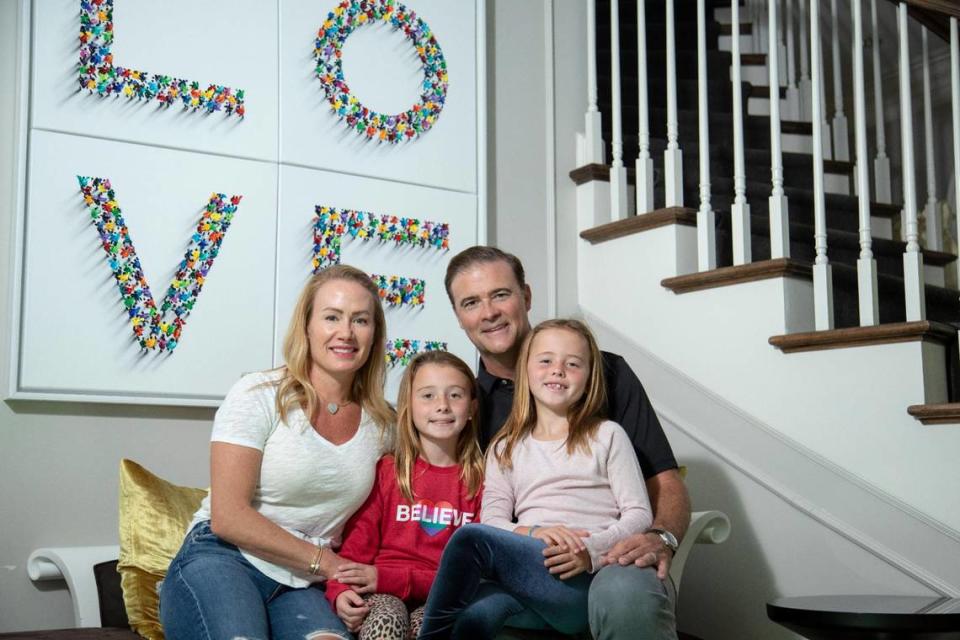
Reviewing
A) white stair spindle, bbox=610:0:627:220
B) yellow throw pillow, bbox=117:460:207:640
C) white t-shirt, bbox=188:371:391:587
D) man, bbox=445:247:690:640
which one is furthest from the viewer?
white stair spindle, bbox=610:0:627:220

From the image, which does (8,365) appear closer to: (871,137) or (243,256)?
(243,256)

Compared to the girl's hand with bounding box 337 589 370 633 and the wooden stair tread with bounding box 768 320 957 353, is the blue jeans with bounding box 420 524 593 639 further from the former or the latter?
the wooden stair tread with bounding box 768 320 957 353

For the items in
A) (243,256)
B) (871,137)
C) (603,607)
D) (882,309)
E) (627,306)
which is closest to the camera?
(603,607)

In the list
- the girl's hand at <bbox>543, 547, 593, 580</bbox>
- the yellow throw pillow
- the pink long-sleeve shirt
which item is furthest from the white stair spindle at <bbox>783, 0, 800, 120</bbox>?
the yellow throw pillow

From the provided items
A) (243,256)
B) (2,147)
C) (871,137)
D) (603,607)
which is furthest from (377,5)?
(871,137)

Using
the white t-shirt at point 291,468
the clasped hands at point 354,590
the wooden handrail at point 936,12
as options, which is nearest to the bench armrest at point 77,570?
the white t-shirt at point 291,468

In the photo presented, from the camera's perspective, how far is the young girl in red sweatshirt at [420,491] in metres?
1.99

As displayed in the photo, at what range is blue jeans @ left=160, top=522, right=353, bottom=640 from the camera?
1.74 m

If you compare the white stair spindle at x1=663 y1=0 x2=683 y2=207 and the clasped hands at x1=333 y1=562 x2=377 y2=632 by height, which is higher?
the white stair spindle at x1=663 y1=0 x2=683 y2=207

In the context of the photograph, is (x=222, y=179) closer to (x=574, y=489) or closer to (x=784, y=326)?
(x=574, y=489)

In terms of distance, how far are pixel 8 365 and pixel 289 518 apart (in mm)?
928

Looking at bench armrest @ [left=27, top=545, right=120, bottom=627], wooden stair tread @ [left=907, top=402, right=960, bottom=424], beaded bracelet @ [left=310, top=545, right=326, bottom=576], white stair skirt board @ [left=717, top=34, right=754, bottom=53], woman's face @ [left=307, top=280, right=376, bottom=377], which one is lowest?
bench armrest @ [left=27, top=545, right=120, bottom=627]

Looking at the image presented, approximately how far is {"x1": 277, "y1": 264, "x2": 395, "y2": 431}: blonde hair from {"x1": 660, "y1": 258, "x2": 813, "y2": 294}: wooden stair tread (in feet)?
3.77

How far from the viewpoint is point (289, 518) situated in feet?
6.51
